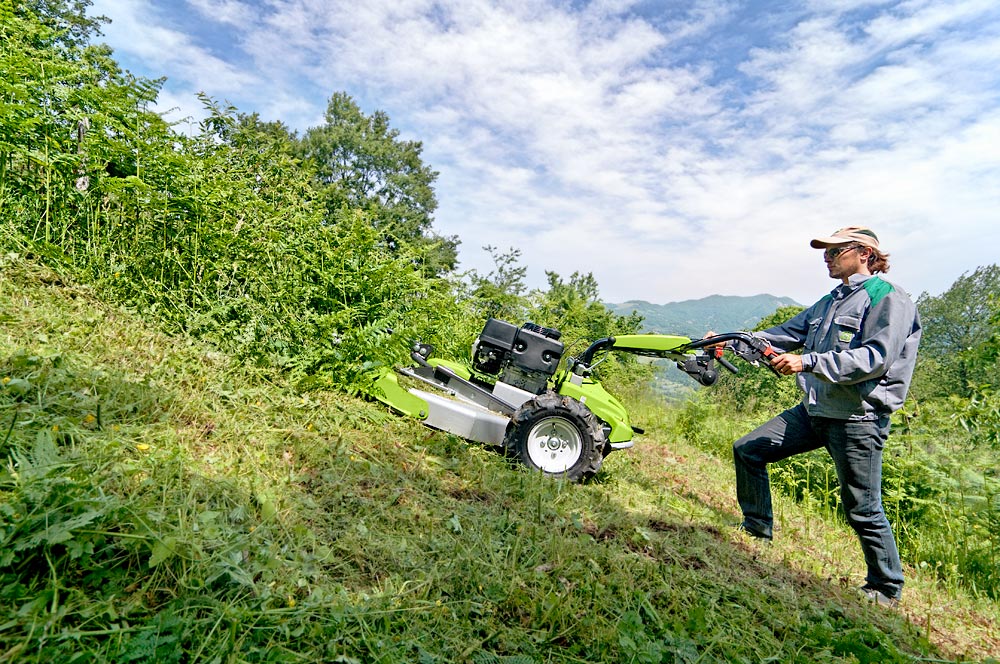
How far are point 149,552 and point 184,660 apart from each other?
50 cm

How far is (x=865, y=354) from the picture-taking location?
336 centimetres

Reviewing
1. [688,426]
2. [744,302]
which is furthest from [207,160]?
[744,302]

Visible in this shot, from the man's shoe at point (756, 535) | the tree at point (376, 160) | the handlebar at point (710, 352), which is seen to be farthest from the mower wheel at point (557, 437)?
the tree at point (376, 160)

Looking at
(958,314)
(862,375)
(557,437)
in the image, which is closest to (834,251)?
(862,375)

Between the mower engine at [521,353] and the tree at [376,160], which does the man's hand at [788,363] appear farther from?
the tree at [376,160]

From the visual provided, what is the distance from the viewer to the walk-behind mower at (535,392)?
168 inches

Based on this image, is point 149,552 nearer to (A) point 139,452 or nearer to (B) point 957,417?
(A) point 139,452

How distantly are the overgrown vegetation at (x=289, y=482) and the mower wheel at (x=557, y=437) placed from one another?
21 cm

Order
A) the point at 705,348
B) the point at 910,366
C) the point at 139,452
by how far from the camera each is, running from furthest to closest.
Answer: the point at 705,348 → the point at 910,366 → the point at 139,452

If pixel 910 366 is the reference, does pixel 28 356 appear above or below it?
below

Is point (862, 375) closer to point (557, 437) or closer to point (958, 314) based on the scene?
point (557, 437)

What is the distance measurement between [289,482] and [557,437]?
2.08 meters

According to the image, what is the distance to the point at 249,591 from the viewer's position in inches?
84.5

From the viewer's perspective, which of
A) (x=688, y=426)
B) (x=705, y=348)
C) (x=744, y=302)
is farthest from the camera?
(x=744, y=302)
